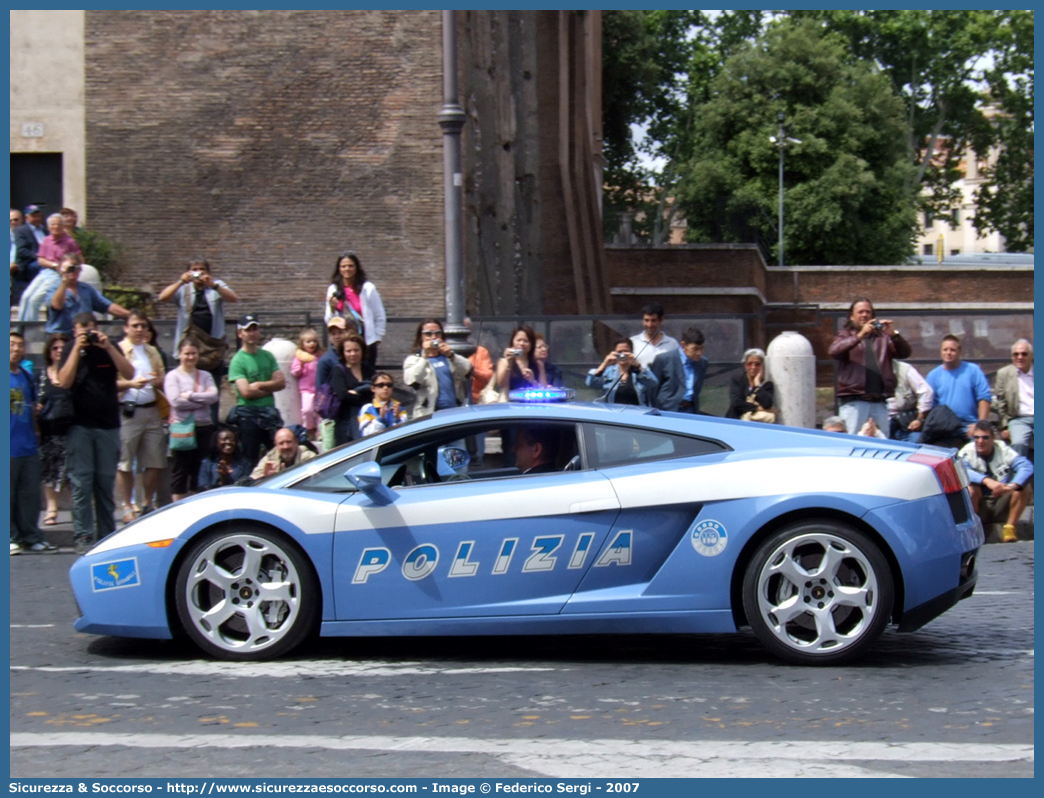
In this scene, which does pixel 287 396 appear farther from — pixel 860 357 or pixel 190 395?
pixel 860 357

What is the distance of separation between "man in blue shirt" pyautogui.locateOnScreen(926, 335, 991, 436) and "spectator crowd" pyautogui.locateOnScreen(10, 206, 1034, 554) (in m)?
0.01

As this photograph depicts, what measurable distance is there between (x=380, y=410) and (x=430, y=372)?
0.72 metres

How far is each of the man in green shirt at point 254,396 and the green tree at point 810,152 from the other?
49880mm

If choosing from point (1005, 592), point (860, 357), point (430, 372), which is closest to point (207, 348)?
point (430, 372)

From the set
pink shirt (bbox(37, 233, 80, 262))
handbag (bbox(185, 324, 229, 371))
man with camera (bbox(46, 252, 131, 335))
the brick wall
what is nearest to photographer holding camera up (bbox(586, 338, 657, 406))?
handbag (bbox(185, 324, 229, 371))

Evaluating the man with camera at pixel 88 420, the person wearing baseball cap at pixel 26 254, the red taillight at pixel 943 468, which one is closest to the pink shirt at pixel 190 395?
the man with camera at pixel 88 420

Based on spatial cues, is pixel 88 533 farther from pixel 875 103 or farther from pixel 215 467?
pixel 875 103

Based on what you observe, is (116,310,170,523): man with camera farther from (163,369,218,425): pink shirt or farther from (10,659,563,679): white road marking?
(10,659,563,679): white road marking

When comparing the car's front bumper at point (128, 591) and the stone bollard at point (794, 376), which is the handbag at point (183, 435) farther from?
the stone bollard at point (794, 376)

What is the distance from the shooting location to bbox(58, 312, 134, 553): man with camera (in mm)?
11117

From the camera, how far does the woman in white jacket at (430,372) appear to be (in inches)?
466

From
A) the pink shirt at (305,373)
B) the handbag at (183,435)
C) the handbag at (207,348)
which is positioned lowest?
the handbag at (183,435)

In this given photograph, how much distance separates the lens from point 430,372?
11.9m

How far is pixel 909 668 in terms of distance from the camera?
6.66 metres
